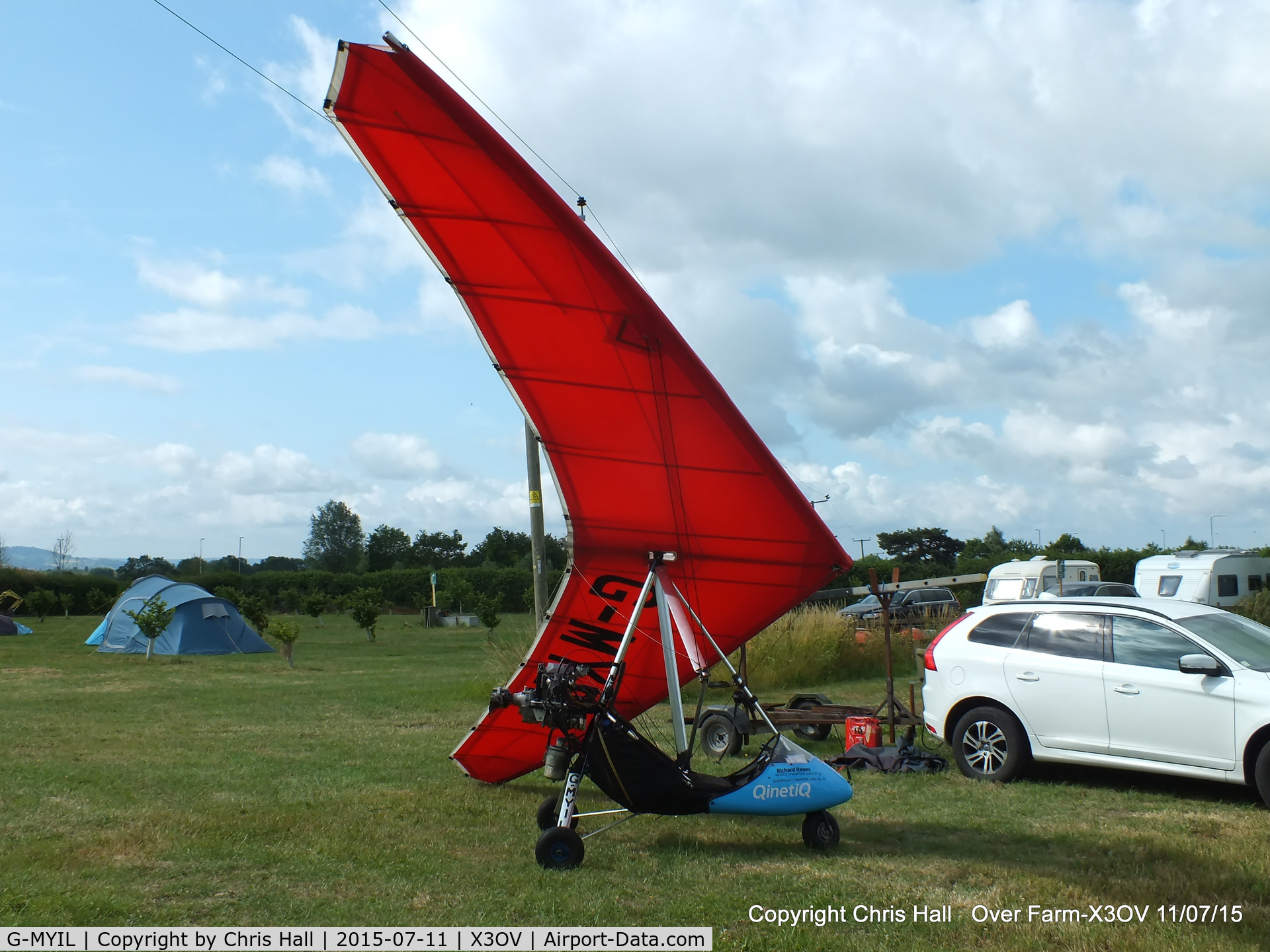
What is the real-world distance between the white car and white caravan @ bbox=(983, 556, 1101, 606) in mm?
17493

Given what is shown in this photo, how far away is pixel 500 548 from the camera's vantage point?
249 ft

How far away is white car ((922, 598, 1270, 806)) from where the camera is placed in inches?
294

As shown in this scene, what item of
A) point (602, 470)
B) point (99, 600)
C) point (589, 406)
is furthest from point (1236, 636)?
point (99, 600)

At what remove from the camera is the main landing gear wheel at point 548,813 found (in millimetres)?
6883

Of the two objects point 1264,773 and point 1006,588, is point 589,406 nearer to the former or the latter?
point 1264,773

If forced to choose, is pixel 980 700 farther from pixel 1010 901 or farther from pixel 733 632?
pixel 1010 901

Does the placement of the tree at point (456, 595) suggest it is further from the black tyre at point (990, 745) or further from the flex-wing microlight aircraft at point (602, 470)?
the flex-wing microlight aircraft at point (602, 470)

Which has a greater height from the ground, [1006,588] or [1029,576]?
[1029,576]

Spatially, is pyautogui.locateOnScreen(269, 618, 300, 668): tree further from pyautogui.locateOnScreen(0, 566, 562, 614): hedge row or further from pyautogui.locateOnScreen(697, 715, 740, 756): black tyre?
pyautogui.locateOnScreen(0, 566, 562, 614): hedge row

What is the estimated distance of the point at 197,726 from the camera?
12.4 m

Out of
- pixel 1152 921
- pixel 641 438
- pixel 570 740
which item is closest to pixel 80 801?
pixel 570 740

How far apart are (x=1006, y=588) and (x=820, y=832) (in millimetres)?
22987

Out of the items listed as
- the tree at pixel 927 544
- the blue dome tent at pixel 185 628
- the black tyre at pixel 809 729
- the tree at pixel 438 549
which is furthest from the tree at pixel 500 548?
the black tyre at pixel 809 729

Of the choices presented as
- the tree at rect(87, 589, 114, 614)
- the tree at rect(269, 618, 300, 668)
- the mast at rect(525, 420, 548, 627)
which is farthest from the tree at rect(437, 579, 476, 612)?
the mast at rect(525, 420, 548, 627)
